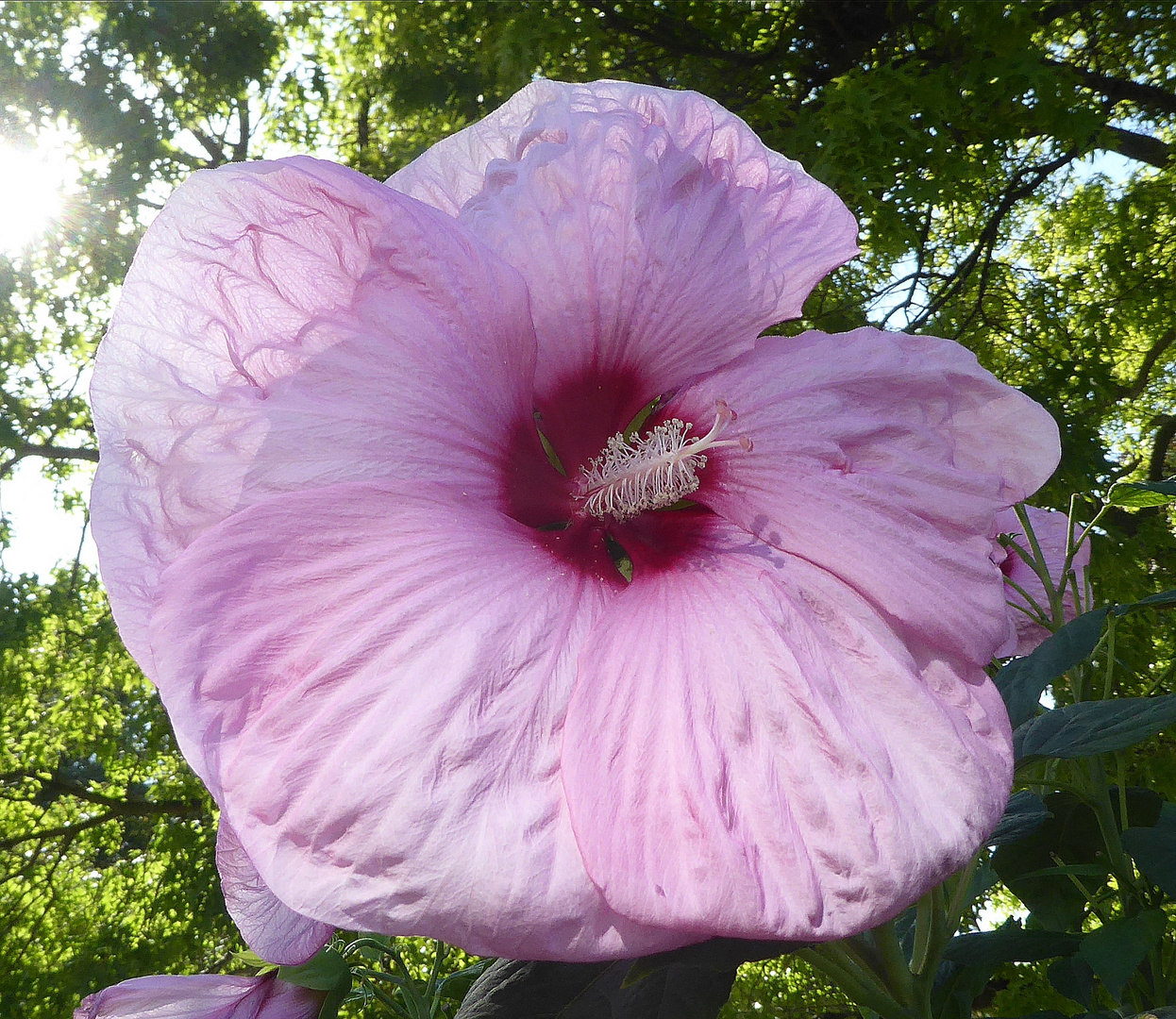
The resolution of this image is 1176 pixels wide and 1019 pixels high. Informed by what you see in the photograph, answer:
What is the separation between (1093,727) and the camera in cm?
45

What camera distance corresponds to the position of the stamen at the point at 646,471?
1.10 feet

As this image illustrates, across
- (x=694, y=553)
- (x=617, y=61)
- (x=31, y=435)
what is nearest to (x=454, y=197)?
(x=694, y=553)

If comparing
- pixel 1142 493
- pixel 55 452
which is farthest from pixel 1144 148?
pixel 55 452

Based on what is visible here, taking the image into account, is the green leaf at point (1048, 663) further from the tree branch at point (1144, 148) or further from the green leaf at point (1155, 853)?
the tree branch at point (1144, 148)

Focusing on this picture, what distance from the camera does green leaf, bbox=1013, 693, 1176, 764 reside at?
0.43 metres

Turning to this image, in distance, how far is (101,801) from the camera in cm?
339

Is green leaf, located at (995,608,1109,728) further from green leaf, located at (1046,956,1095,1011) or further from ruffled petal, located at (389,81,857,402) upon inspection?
ruffled petal, located at (389,81,857,402)

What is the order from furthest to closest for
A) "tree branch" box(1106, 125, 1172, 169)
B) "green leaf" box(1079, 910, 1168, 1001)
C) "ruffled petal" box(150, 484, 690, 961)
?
"tree branch" box(1106, 125, 1172, 169) → "green leaf" box(1079, 910, 1168, 1001) → "ruffled petal" box(150, 484, 690, 961)

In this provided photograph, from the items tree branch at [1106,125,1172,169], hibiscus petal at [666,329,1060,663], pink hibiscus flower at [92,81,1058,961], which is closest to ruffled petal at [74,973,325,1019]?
pink hibiscus flower at [92,81,1058,961]

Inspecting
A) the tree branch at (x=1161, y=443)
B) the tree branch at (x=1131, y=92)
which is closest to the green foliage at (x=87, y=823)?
the tree branch at (x=1161, y=443)

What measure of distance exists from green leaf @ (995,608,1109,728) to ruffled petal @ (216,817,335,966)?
0.36m

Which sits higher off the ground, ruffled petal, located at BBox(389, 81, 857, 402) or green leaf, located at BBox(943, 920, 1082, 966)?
ruffled petal, located at BBox(389, 81, 857, 402)

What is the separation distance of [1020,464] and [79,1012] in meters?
0.47

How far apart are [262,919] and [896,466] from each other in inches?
10.9
